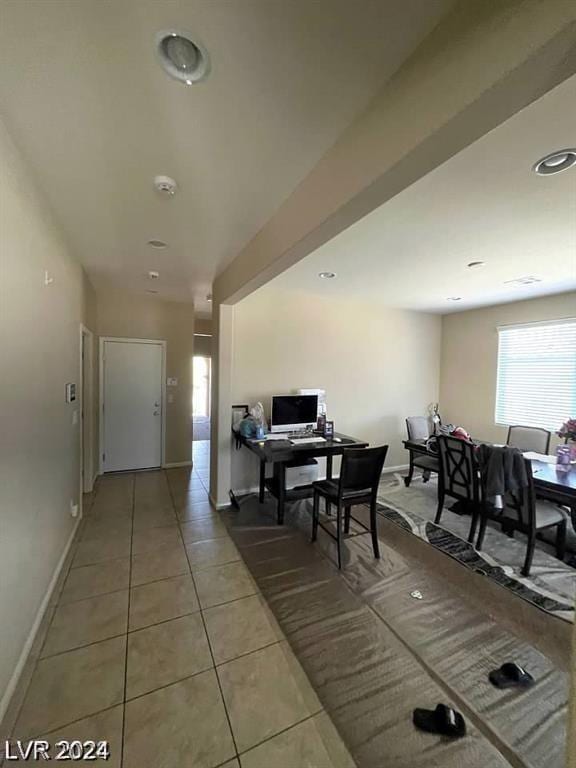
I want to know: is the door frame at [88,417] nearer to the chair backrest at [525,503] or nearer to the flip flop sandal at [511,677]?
the flip flop sandal at [511,677]

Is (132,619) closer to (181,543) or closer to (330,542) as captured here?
(181,543)

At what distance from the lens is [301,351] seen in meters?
4.40

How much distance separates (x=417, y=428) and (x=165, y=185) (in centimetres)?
436

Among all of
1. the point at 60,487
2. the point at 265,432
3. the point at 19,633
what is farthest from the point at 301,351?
the point at 19,633

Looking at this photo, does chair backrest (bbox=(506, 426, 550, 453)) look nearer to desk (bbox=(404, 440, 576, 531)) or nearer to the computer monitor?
desk (bbox=(404, 440, 576, 531))

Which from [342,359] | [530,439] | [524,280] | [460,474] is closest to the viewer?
[460,474]

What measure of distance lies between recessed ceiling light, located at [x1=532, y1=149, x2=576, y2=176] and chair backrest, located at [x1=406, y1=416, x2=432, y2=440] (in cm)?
352

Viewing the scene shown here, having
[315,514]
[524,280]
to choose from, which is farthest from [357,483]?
[524,280]

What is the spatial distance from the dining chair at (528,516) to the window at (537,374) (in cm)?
176

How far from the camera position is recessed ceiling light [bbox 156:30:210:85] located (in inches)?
41.0

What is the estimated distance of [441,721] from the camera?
4.67 ft

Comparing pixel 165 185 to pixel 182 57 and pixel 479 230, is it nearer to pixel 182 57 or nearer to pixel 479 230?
A: pixel 182 57

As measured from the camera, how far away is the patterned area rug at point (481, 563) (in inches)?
87.3

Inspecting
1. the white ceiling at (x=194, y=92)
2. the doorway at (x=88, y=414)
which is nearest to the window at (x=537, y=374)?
the white ceiling at (x=194, y=92)
